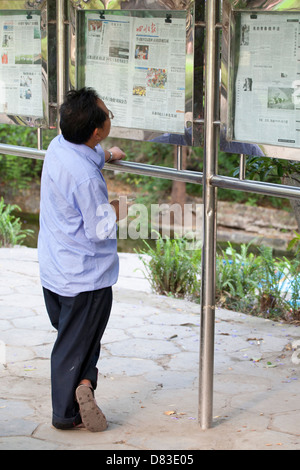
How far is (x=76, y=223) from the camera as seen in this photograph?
3.20 m

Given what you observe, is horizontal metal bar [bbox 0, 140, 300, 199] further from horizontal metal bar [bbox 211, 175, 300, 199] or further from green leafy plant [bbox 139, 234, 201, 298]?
green leafy plant [bbox 139, 234, 201, 298]

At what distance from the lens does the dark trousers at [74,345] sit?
326 cm

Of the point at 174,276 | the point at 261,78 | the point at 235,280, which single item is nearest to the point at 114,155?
the point at 261,78

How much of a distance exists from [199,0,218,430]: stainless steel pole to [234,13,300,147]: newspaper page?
0.12m

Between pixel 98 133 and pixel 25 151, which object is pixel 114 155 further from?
pixel 25 151

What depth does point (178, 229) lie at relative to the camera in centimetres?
1439

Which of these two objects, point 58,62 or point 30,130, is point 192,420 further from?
point 30,130

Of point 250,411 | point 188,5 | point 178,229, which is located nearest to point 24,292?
point 250,411

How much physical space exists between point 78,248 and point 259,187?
829mm

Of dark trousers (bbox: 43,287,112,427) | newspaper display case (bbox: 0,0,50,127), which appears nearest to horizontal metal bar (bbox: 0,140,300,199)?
newspaper display case (bbox: 0,0,50,127)

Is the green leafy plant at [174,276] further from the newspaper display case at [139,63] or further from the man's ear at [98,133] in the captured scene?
the man's ear at [98,133]

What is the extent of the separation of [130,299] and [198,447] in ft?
8.84

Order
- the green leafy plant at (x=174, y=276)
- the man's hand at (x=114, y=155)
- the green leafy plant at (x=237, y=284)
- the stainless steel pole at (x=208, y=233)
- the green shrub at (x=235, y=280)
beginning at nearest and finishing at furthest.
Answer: the stainless steel pole at (x=208, y=233) → the man's hand at (x=114, y=155) → the green shrub at (x=235, y=280) → the green leafy plant at (x=237, y=284) → the green leafy plant at (x=174, y=276)

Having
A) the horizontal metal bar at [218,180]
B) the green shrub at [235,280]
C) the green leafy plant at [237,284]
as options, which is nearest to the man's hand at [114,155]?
the horizontal metal bar at [218,180]
